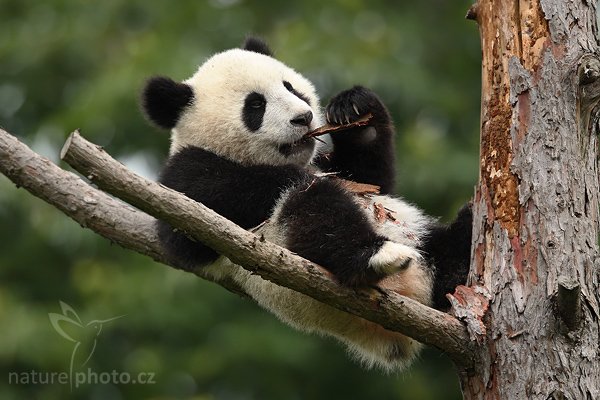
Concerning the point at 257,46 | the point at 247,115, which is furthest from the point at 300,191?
the point at 257,46

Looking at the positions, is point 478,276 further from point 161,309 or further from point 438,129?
point 438,129

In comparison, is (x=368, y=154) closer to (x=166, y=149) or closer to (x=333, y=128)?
(x=333, y=128)

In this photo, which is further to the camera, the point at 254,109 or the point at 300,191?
the point at 254,109

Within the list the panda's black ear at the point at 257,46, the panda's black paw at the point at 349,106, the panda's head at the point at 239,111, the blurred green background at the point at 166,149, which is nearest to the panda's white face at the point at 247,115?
the panda's head at the point at 239,111

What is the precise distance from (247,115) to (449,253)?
1.47 m

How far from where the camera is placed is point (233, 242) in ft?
12.2

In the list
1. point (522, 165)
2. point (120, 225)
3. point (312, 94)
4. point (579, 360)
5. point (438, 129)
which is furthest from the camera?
point (438, 129)

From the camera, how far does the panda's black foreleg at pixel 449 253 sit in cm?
485

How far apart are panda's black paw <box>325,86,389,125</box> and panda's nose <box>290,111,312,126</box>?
11 cm

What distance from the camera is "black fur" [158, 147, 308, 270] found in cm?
471

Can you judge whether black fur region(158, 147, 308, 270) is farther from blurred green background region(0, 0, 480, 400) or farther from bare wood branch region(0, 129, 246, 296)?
blurred green background region(0, 0, 480, 400)

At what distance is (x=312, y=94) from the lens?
5.86 metres

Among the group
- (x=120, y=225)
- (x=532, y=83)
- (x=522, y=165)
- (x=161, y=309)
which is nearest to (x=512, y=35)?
(x=532, y=83)

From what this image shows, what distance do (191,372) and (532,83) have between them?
695 centimetres
